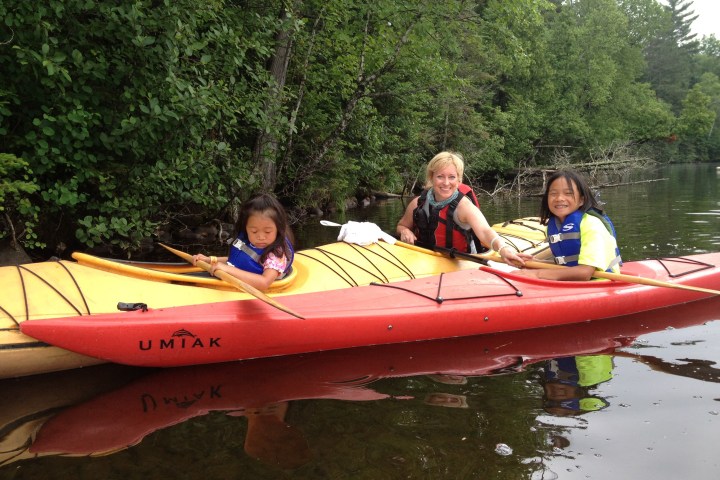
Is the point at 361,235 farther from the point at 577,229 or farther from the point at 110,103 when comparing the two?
the point at 110,103

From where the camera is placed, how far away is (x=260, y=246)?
11.3 ft

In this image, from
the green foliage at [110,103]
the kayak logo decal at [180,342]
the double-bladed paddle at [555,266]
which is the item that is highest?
the green foliage at [110,103]

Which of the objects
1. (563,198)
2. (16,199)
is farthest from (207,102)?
(563,198)

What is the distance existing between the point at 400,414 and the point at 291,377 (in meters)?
0.76

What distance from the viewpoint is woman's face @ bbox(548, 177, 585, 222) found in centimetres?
394

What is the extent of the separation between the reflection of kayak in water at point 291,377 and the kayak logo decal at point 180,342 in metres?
0.18

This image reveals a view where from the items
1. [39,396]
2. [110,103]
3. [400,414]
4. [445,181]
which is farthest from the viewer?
[110,103]

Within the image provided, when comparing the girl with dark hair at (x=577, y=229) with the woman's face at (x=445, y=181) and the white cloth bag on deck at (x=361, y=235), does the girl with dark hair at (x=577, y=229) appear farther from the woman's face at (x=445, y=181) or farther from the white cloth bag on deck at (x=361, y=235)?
the white cloth bag on deck at (x=361, y=235)

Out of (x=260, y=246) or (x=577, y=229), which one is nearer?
(x=260, y=246)

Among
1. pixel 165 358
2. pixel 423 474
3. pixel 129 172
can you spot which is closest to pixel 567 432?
pixel 423 474

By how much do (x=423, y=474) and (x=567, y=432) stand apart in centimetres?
70

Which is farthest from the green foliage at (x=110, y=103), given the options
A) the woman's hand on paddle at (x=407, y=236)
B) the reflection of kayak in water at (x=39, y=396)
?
the woman's hand on paddle at (x=407, y=236)

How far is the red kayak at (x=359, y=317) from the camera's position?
2902 millimetres

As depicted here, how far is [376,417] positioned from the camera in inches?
98.8
